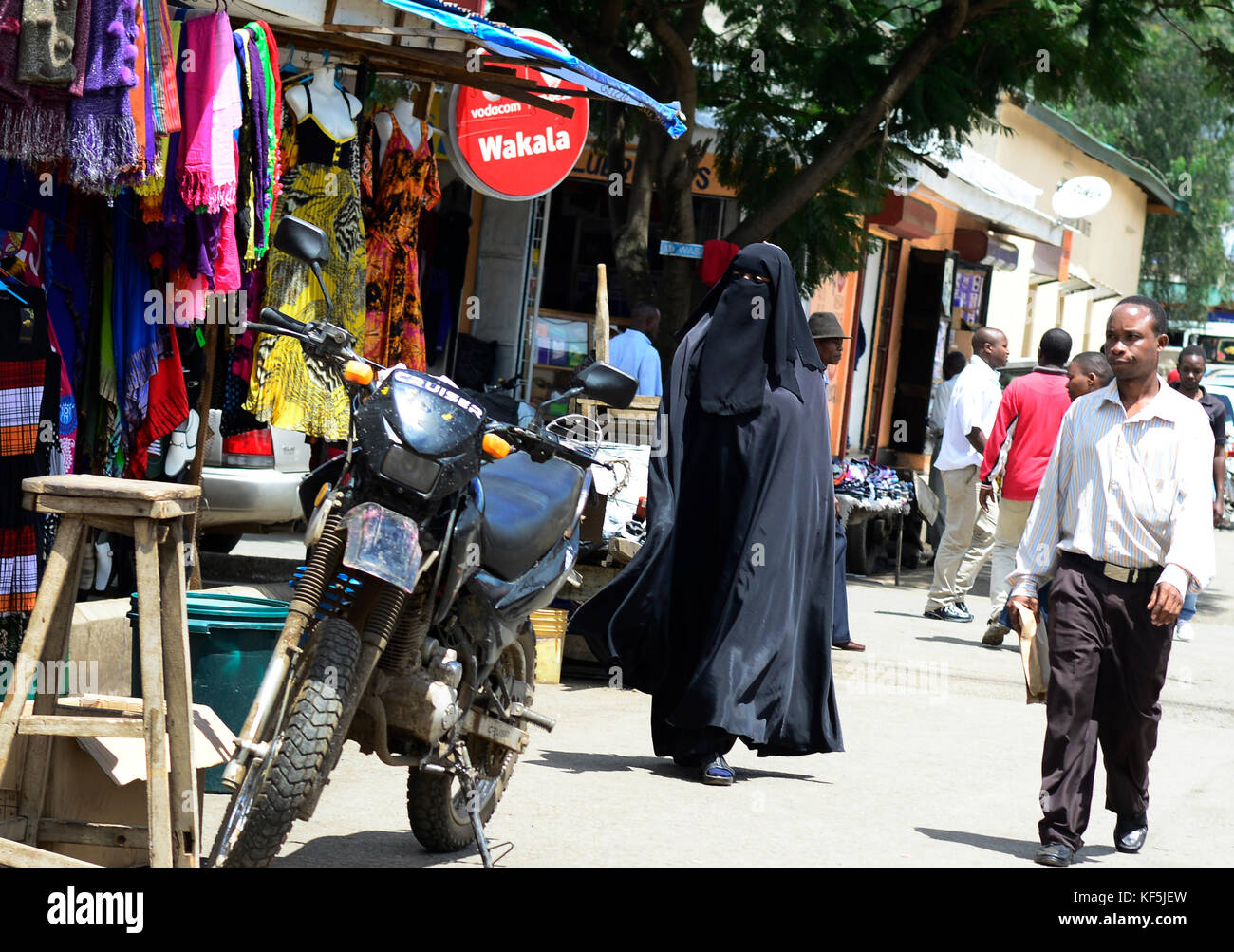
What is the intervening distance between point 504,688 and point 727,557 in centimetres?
174

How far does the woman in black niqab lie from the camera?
656cm

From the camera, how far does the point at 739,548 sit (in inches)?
263

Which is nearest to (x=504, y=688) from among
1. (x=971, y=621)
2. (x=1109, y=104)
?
(x=971, y=621)

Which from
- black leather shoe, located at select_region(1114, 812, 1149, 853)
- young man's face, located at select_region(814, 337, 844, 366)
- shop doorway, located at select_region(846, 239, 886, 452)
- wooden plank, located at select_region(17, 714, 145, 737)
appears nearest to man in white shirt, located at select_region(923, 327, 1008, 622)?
young man's face, located at select_region(814, 337, 844, 366)

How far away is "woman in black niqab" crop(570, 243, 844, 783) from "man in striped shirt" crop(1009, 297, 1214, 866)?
1193 millimetres

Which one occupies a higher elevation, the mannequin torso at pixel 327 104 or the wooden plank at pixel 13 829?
the mannequin torso at pixel 327 104

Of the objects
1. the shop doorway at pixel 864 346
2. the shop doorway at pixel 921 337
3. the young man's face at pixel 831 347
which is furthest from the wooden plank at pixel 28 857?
the shop doorway at pixel 921 337

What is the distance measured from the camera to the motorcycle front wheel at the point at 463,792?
5.00m

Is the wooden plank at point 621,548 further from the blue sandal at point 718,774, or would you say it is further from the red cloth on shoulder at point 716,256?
the red cloth on shoulder at point 716,256

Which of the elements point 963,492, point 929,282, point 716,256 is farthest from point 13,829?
point 929,282

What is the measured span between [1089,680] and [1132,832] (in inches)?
27.5

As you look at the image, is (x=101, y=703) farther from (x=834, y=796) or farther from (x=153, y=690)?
(x=834, y=796)

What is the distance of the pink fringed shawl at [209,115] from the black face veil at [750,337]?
2.06 metres

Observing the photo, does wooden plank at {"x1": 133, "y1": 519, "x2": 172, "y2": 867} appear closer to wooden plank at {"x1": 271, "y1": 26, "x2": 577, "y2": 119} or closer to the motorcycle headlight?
the motorcycle headlight
